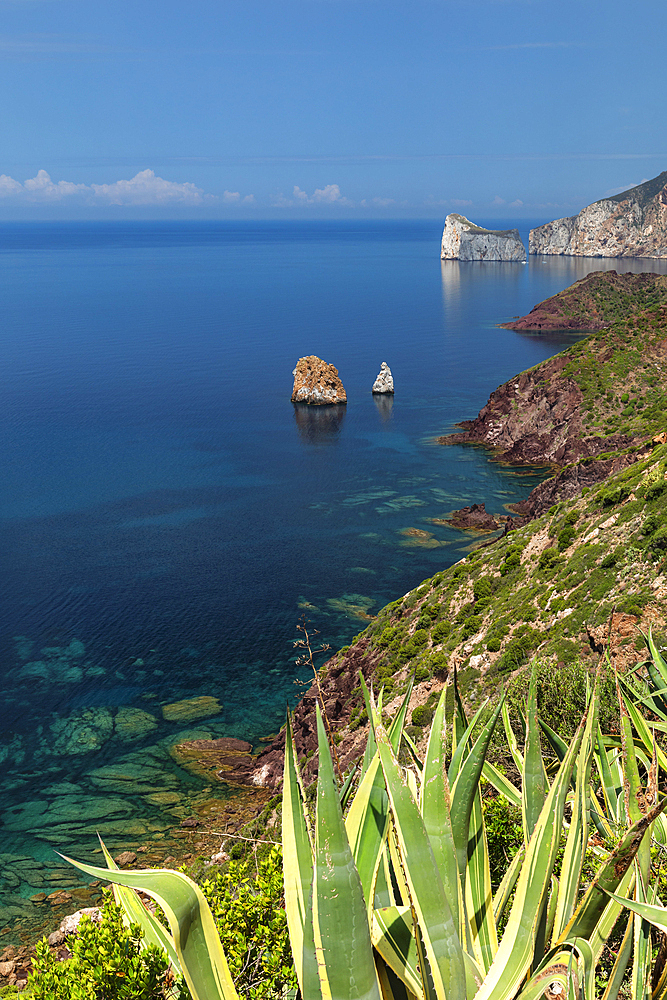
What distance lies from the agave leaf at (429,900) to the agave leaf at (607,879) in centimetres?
63

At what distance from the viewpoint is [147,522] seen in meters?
55.0

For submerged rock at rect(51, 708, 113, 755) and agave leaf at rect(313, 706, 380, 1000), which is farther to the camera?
submerged rock at rect(51, 708, 113, 755)

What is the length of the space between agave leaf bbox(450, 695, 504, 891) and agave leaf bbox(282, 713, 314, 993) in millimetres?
1059

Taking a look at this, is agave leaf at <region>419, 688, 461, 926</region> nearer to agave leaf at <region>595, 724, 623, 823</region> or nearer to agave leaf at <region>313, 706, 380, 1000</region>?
agave leaf at <region>313, 706, 380, 1000</region>

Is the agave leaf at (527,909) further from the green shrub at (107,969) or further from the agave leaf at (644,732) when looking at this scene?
the agave leaf at (644,732)

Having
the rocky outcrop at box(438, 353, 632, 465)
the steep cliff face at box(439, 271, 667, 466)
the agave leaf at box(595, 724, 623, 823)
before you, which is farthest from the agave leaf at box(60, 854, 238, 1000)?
the rocky outcrop at box(438, 353, 632, 465)

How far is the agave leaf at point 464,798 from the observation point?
4047mm

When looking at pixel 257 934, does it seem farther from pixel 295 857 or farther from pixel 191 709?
pixel 191 709

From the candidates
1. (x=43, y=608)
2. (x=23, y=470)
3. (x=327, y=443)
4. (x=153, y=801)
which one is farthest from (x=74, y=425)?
(x=153, y=801)

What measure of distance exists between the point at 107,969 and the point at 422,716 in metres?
19.3

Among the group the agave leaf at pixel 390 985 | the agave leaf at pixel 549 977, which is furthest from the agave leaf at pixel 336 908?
the agave leaf at pixel 549 977

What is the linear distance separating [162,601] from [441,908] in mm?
40183

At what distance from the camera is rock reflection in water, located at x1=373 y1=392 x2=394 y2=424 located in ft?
278

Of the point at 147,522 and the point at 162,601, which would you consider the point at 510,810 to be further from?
the point at 147,522
